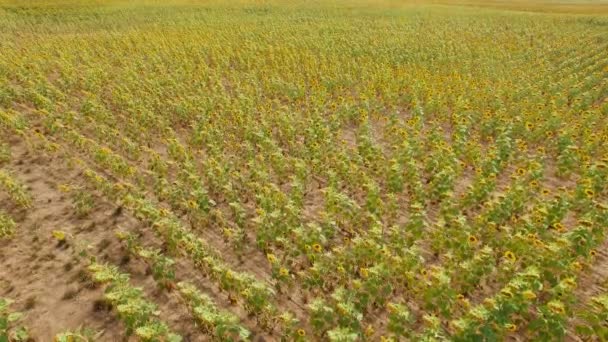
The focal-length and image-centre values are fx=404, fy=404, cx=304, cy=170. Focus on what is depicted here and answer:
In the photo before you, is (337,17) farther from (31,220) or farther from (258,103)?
(31,220)

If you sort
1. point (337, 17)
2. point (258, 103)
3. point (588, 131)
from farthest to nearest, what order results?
point (337, 17), point (258, 103), point (588, 131)

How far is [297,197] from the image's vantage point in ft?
29.3

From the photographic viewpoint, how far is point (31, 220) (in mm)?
8578

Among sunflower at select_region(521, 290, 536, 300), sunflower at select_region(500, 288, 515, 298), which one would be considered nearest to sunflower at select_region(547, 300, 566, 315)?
sunflower at select_region(521, 290, 536, 300)

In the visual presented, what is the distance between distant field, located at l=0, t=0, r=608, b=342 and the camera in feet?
20.7

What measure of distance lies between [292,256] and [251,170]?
3417 mm

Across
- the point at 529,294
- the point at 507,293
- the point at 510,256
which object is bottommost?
the point at 510,256

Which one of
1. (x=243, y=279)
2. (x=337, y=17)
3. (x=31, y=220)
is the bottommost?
(x=337, y=17)

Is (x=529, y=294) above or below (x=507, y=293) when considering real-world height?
above

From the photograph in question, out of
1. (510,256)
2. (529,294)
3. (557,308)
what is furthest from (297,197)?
(557,308)

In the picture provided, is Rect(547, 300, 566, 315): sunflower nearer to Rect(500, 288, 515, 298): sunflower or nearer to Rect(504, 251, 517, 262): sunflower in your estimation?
Rect(500, 288, 515, 298): sunflower

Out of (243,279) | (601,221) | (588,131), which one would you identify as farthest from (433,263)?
(588,131)

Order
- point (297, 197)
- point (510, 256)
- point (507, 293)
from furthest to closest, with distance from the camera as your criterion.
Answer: point (297, 197) < point (510, 256) < point (507, 293)

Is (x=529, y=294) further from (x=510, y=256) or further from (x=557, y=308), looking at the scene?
(x=510, y=256)
